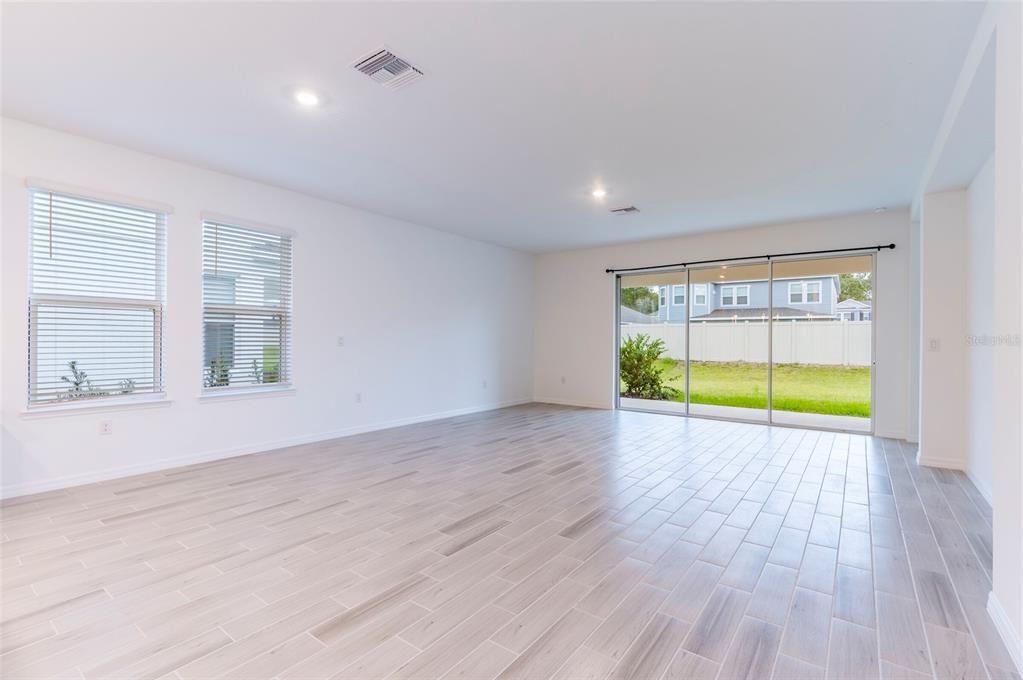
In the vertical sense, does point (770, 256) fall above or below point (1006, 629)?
above

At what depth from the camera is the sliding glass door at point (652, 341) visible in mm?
7051

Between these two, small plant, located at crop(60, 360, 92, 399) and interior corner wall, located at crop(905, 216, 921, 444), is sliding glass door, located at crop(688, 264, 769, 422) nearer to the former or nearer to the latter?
interior corner wall, located at crop(905, 216, 921, 444)

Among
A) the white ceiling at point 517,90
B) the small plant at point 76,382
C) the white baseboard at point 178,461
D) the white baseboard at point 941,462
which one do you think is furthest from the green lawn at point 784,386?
the small plant at point 76,382

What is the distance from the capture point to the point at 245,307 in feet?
14.8

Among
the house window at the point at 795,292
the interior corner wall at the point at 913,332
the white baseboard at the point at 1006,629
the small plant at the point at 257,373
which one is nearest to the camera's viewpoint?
the white baseboard at the point at 1006,629

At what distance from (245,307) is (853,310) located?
7.20 metres

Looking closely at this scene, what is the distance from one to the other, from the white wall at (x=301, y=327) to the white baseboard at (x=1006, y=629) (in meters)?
5.26

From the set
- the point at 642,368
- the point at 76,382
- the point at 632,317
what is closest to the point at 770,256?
the point at 632,317

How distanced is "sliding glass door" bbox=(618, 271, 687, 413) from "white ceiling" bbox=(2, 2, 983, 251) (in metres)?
2.72

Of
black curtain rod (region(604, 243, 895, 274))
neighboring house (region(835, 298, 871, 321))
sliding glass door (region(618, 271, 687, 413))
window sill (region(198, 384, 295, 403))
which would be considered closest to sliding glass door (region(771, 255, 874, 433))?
neighboring house (region(835, 298, 871, 321))

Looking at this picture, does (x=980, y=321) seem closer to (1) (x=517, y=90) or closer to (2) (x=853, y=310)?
(2) (x=853, y=310)

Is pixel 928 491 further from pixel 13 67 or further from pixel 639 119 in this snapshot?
pixel 13 67

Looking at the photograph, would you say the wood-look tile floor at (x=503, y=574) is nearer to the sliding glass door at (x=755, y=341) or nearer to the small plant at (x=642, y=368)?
the sliding glass door at (x=755, y=341)

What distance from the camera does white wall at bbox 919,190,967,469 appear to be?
4.04 metres
